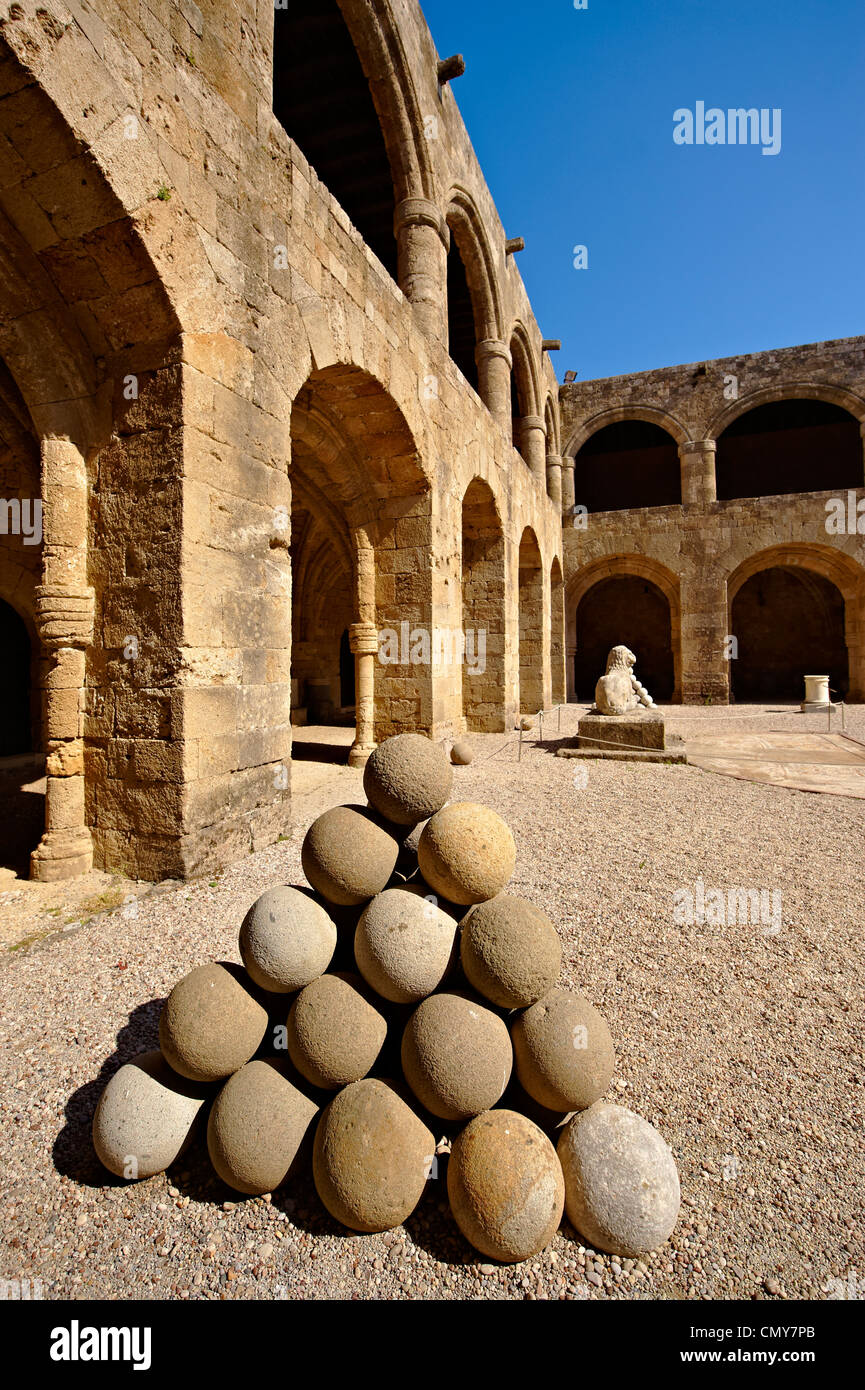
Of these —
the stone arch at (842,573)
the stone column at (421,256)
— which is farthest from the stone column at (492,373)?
the stone arch at (842,573)

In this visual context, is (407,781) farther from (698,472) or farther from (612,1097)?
(698,472)

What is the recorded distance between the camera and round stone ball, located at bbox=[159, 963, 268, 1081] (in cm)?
172

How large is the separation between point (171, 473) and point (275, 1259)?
3.58 m

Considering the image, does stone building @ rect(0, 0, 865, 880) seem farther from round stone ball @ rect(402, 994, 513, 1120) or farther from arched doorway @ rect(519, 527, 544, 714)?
arched doorway @ rect(519, 527, 544, 714)

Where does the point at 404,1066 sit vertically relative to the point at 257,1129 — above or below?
above

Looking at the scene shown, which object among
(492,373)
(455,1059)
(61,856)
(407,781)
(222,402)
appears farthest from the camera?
(492,373)

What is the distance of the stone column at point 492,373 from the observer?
10.9 m

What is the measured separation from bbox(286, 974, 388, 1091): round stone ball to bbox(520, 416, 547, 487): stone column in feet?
45.4

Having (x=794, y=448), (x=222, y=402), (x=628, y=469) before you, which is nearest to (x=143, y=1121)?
(x=222, y=402)

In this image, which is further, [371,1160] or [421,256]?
[421,256]

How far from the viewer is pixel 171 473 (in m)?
3.62

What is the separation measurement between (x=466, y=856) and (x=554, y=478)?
16.4 m

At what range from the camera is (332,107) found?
8.32m

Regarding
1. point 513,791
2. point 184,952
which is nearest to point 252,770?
point 184,952
